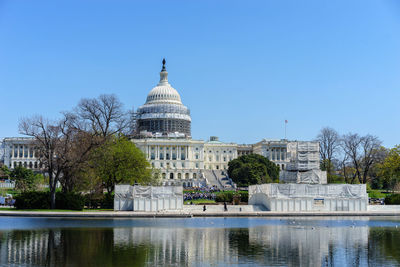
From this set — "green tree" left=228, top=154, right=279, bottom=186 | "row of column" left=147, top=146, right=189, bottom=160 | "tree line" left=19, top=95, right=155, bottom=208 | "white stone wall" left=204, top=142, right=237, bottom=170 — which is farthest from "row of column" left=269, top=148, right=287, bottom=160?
"tree line" left=19, top=95, right=155, bottom=208

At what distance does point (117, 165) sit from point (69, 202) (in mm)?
11112

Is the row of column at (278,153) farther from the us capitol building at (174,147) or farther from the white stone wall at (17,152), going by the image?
the white stone wall at (17,152)

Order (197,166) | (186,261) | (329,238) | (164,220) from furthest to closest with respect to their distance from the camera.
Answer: (197,166), (164,220), (329,238), (186,261)

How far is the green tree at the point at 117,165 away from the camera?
59750mm

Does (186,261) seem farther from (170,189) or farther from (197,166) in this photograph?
(197,166)

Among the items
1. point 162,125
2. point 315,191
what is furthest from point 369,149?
point 162,125

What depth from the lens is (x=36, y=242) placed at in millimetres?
30141

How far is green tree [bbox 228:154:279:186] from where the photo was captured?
108 m

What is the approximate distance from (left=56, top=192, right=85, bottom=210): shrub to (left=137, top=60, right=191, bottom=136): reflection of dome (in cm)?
10614

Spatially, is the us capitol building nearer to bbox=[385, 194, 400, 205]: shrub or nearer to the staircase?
the staircase

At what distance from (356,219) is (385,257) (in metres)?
20.5

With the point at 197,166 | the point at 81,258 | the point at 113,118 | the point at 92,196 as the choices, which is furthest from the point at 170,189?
the point at 197,166

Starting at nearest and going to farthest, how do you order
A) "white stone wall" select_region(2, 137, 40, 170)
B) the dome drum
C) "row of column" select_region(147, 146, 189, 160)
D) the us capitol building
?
the us capitol building, "row of column" select_region(147, 146, 189, 160), "white stone wall" select_region(2, 137, 40, 170), the dome drum

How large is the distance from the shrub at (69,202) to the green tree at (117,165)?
6.28 metres
